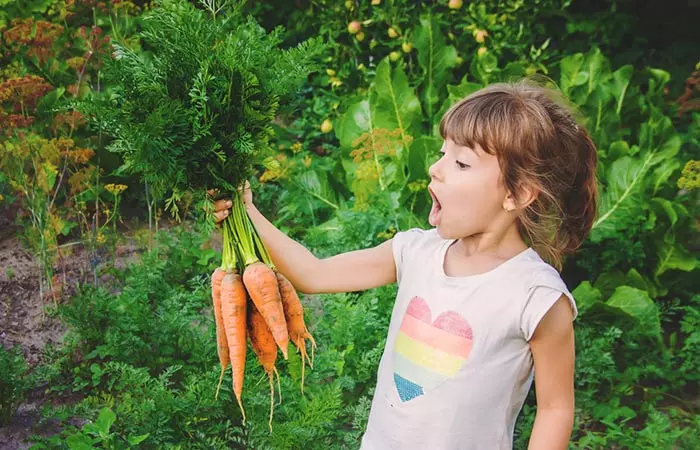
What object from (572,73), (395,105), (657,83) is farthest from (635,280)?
(657,83)

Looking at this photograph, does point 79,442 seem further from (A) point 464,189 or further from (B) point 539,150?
(B) point 539,150

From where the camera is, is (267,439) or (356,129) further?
(356,129)

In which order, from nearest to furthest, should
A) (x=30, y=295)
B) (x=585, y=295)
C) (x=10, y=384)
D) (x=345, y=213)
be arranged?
(x=10, y=384) < (x=585, y=295) < (x=345, y=213) < (x=30, y=295)

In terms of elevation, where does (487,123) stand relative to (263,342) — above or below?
above

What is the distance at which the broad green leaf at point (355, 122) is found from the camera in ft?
14.6

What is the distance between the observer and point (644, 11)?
5.61m

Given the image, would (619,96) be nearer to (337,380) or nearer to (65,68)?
(337,380)

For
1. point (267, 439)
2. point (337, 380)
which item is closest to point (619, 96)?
point (337, 380)

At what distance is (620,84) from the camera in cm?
452

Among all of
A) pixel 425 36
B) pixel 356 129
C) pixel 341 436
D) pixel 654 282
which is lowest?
pixel 654 282

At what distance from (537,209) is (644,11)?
4.38m

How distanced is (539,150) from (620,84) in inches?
121

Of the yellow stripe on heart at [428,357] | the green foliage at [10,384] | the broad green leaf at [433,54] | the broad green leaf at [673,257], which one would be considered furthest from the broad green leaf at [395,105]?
the yellow stripe on heart at [428,357]

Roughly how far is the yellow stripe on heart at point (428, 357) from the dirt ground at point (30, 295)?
1.84m
